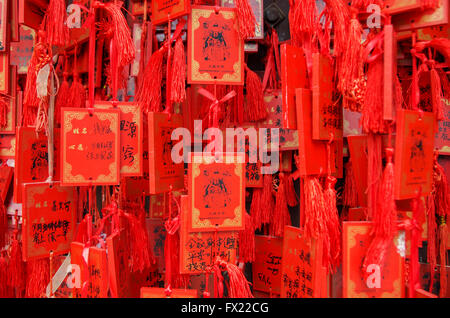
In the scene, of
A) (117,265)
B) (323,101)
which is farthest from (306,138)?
(117,265)

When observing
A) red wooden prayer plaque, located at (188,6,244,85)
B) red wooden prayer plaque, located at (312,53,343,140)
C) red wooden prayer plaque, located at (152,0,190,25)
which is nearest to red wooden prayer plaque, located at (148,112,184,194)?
red wooden prayer plaque, located at (188,6,244,85)

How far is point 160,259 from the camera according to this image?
127cm

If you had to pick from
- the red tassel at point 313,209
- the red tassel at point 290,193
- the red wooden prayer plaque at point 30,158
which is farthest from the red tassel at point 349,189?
the red wooden prayer plaque at point 30,158

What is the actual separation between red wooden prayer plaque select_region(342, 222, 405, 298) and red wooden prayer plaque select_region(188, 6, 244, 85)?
423 mm

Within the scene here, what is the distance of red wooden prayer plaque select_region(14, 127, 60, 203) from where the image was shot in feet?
3.11

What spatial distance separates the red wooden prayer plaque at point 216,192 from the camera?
34.1 inches

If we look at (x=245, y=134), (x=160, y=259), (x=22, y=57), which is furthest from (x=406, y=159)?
(x=22, y=57)

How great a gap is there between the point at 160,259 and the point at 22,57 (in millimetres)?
819

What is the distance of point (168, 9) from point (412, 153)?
0.64m

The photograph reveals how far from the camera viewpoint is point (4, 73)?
43.0 inches

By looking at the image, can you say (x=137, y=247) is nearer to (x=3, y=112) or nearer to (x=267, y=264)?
(x=267, y=264)

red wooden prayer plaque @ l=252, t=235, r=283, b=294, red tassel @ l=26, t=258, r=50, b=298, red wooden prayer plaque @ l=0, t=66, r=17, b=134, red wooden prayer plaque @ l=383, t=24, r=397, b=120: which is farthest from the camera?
red wooden prayer plaque @ l=252, t=235, r=283, b=294

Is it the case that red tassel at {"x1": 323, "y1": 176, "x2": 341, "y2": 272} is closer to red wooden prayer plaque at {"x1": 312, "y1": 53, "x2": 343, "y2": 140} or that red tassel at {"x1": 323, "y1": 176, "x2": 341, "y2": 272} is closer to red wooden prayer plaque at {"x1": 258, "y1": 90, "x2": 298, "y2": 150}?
red wooden prayer plaque at {"x1": 312, "y1": 53, "x2": 343, "y2": 140}

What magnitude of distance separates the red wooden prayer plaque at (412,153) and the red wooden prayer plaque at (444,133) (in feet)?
1.41
